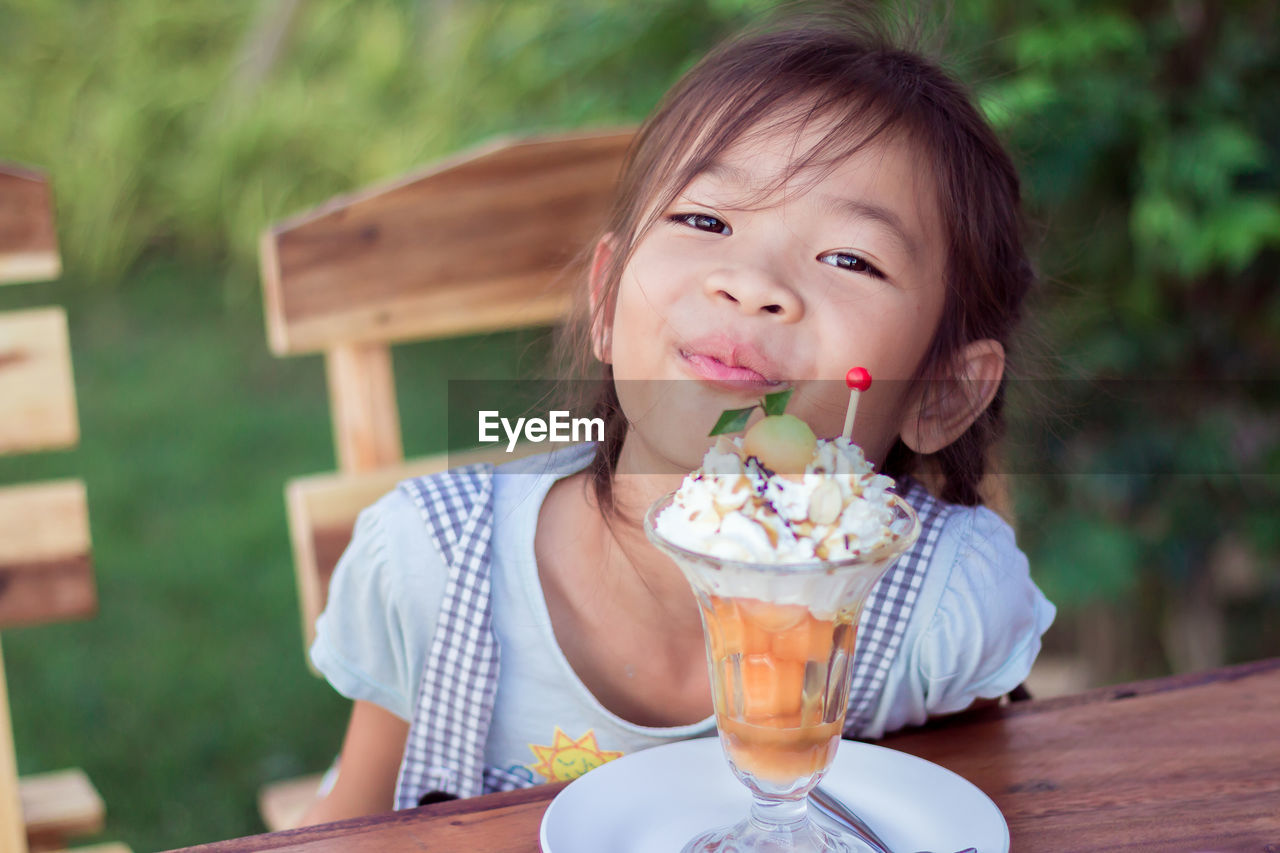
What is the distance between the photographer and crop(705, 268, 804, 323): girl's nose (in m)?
1.15

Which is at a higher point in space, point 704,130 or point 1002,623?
point 704,130

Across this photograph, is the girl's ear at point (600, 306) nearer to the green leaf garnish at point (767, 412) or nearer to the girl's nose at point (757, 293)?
the girl's nose at point (757, 293)

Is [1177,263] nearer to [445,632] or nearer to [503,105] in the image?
[503,105]

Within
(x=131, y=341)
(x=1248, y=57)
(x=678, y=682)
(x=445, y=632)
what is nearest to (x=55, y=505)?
(x=445, y=632)

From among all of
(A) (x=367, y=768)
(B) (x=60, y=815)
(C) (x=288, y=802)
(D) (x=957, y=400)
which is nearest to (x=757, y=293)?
(D) (x=957, y=400)

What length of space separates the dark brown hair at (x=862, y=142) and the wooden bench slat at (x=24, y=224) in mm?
Result: 747

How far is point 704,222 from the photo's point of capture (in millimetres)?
1257

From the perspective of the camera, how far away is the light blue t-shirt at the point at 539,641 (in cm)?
136

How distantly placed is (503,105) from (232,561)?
159 cm

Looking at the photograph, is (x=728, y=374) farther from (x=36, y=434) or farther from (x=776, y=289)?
(x=36, y=434)

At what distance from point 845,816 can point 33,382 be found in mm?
1218

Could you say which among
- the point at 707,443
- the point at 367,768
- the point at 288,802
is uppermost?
the point at 707,443

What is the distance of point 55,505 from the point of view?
1.62m

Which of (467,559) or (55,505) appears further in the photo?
(55,505)
